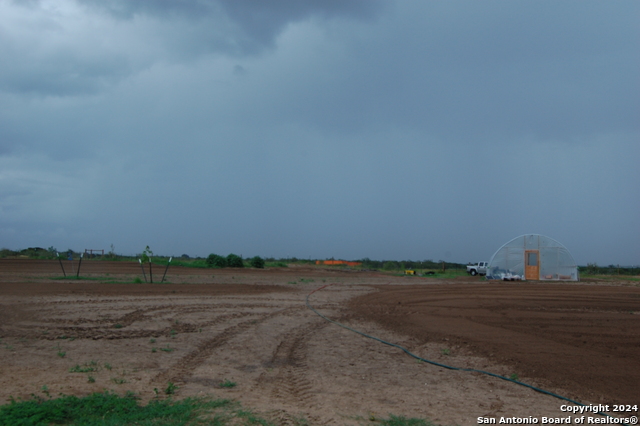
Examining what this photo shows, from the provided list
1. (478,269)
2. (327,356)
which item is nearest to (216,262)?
(478,269)

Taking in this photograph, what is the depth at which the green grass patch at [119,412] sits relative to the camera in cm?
526

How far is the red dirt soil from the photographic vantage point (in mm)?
7695

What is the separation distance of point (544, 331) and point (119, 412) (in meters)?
10.2

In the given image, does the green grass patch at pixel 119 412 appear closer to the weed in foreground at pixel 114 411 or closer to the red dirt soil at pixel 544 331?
the weed in foreground at pixel 114 411

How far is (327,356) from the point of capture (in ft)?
30.4

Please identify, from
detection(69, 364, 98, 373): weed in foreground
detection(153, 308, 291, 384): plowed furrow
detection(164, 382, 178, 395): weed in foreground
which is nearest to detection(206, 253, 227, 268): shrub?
detection(153, 308, 291, 384): plowed furrow

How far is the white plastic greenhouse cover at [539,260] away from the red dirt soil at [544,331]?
66.1 feet

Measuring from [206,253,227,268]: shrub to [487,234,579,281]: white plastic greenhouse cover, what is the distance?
94.0 ft

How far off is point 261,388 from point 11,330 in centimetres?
752

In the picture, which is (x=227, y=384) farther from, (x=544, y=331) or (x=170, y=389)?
(x=544, y=331)

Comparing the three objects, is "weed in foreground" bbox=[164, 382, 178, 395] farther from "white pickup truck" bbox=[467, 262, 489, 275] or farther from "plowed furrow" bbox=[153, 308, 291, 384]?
"white pickup truck" bbox=[467, 262, 489, 275]

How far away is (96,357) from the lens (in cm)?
859

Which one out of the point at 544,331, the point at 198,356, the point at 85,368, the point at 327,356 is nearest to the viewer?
the point at 85,368

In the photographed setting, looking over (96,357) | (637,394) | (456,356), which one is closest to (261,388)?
(96,357)
